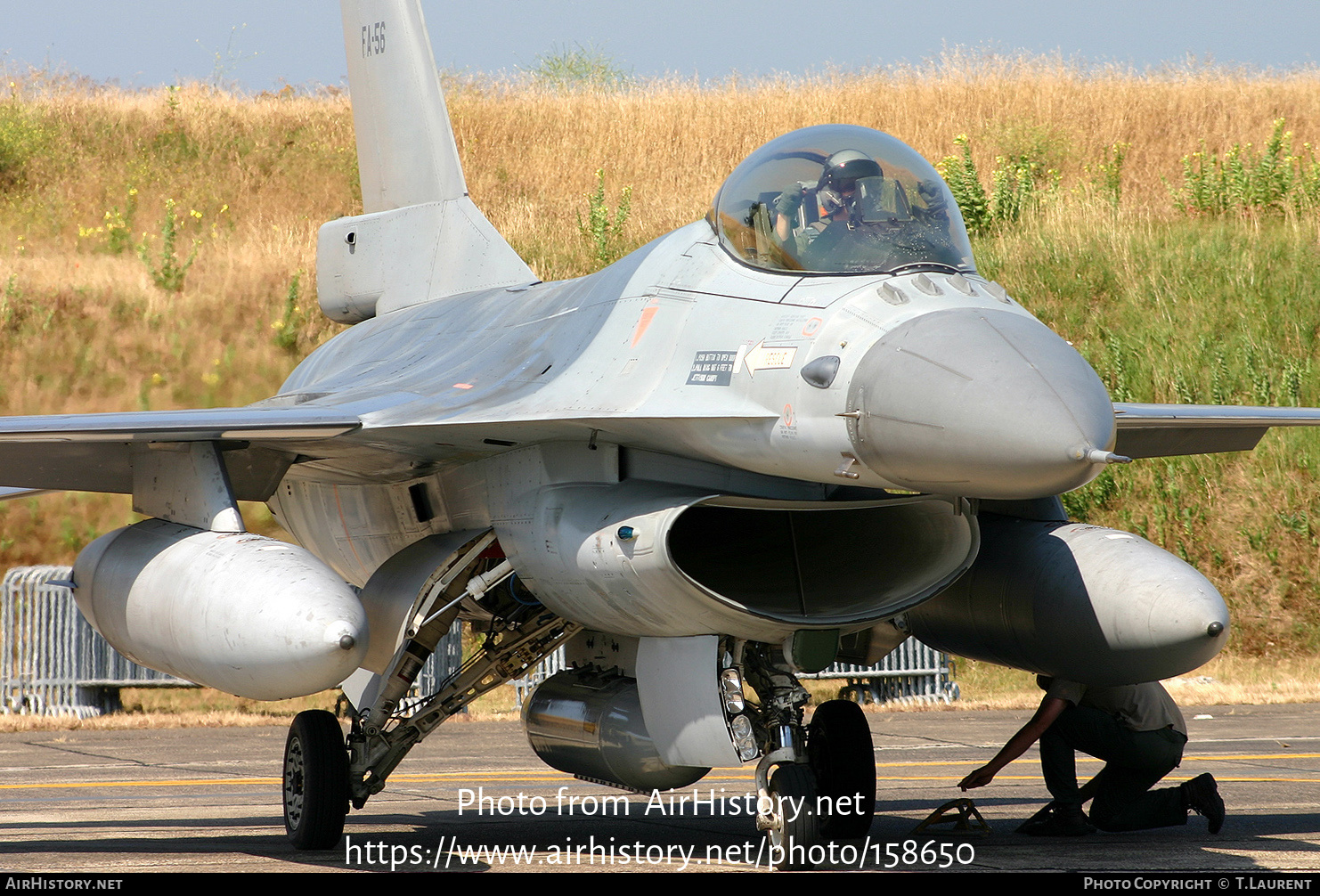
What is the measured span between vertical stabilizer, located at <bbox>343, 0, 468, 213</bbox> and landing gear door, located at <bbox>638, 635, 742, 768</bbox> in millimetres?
4981

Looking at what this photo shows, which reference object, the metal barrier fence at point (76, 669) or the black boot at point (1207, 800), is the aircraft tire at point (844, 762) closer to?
the black boot at point (1207, 800)

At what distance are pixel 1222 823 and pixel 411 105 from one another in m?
7.31

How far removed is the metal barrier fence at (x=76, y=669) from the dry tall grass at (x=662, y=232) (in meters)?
3.21

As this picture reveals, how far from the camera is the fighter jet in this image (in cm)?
541

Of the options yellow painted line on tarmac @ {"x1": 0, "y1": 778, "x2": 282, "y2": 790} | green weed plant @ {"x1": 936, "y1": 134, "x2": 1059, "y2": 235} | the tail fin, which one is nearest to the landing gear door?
the tail fin

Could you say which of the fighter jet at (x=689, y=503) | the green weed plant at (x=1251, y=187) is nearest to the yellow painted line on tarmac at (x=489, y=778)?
the fighter jet at (x=689, y=503)

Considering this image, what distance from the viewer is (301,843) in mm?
7500

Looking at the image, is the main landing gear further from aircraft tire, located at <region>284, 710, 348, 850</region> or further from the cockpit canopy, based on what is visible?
aircraft tire, located at <region>284, 710, 348, 850</region>

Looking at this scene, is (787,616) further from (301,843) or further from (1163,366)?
(1163,366)

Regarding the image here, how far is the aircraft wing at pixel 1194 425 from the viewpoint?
7473mm

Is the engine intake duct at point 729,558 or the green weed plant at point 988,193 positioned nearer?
the engine intake duct at point 729,558

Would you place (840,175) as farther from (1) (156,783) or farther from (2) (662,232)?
(2) (662,232)

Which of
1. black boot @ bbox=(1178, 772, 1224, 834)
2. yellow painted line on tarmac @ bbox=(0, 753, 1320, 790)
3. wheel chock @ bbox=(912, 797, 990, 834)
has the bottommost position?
yellow painted line on tarmac @ bbox=(0, 753, 1320, 790)
